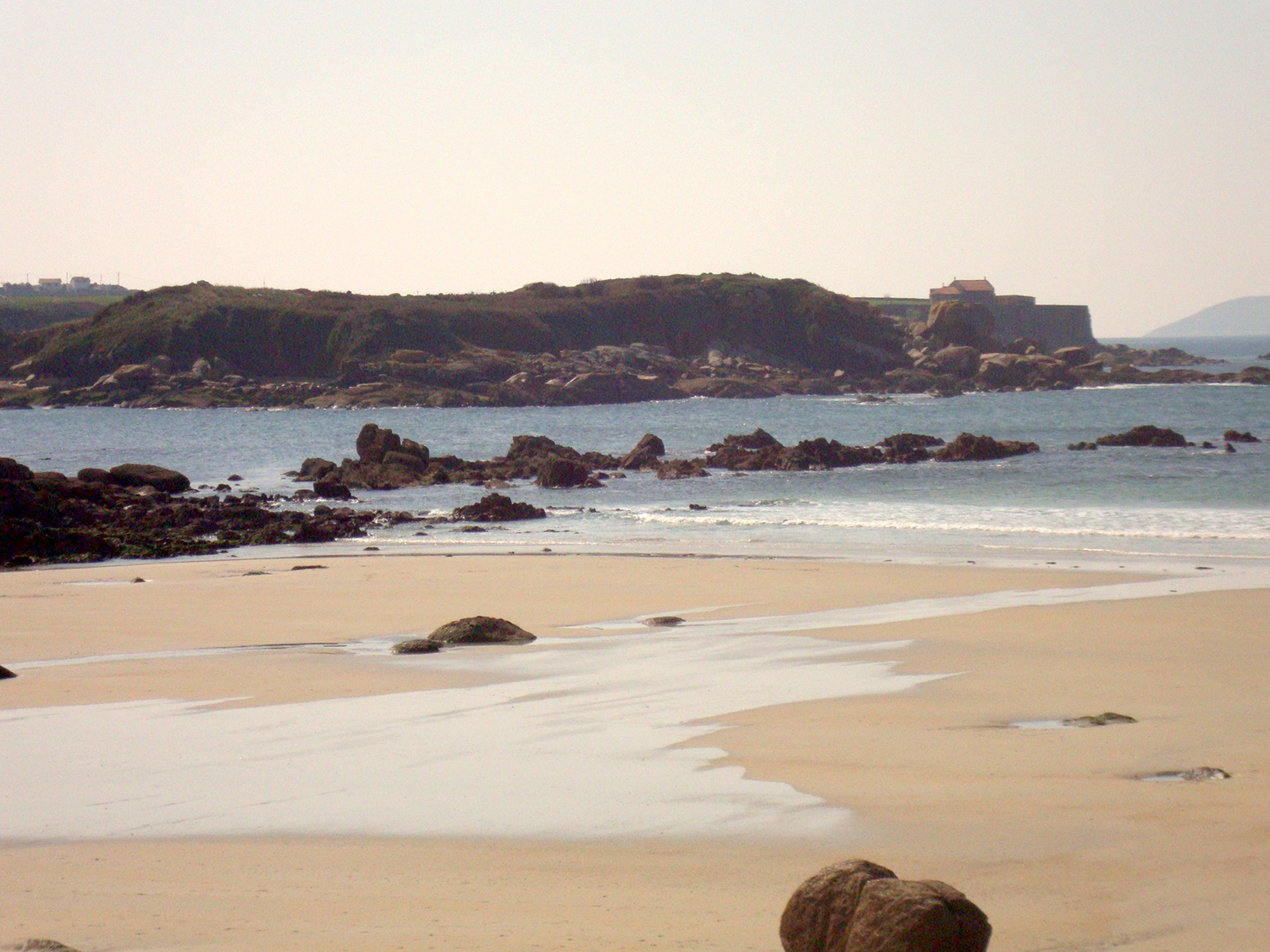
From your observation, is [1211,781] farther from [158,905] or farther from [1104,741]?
[158,905]

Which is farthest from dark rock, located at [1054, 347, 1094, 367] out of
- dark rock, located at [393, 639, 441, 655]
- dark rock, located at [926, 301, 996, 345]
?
dark rock, located at [393, 639, 441, 655]

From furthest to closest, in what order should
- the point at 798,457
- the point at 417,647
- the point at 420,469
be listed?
1. the point at 798,457
2. the point at 420,469
3. the point at 417,647

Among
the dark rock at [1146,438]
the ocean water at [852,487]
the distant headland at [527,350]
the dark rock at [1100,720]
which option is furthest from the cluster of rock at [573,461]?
the distant headland at [527,350]

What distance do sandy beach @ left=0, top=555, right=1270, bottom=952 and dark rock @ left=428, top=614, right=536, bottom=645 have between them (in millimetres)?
453

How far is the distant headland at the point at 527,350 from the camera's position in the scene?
104 m

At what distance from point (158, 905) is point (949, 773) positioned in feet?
16.2

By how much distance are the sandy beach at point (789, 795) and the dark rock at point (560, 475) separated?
2242 centimetres

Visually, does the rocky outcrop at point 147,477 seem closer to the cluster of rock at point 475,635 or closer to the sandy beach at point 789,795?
the sandy beach at point 789,795

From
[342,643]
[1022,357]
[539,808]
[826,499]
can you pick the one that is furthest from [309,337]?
[539,808]

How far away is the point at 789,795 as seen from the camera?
301 inches

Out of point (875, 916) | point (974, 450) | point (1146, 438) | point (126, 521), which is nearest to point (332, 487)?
point (126, 521)

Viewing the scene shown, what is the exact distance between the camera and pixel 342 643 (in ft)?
46.3

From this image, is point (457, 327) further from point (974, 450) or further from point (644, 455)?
point (974, 450)

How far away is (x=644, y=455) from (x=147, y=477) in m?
17.5
